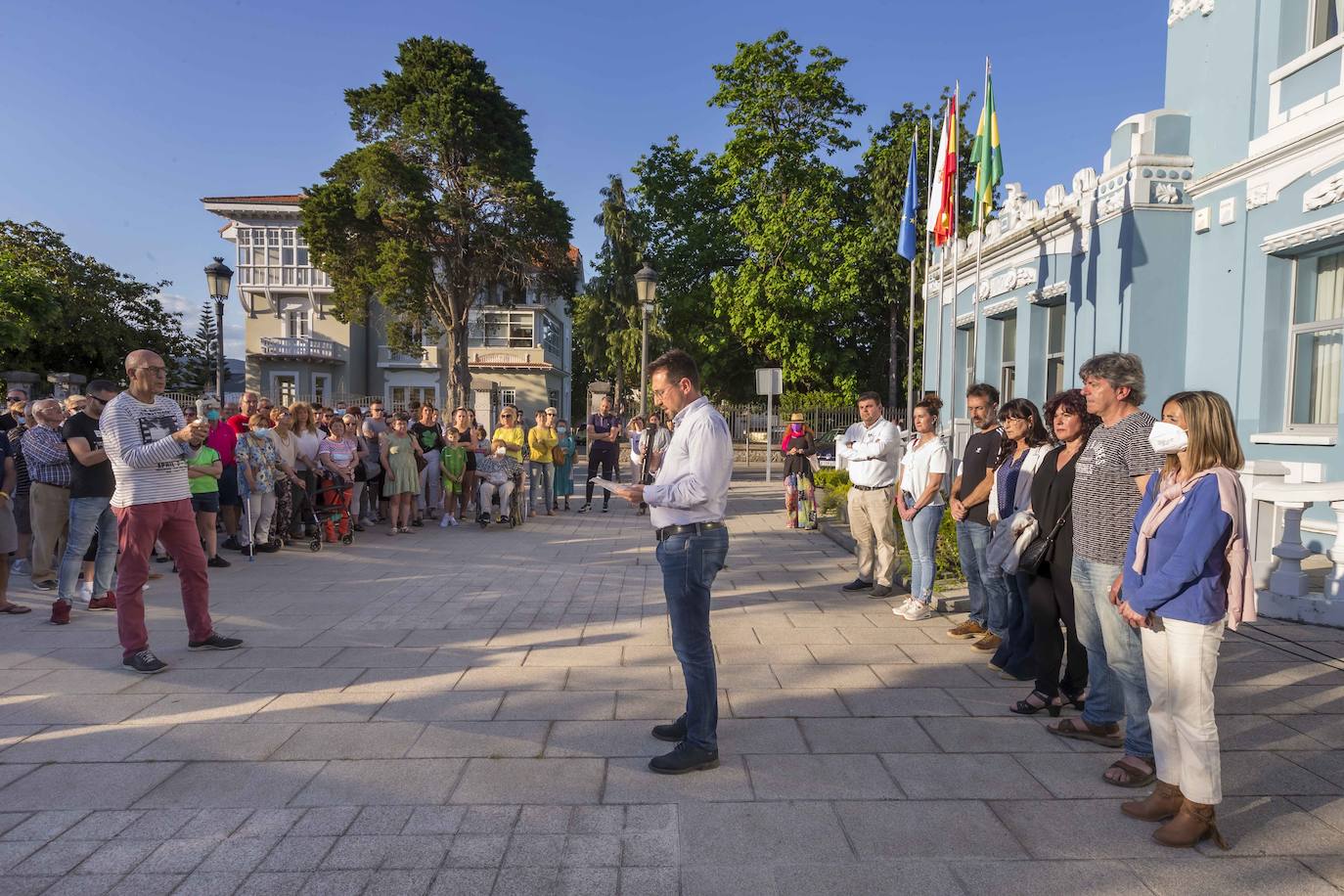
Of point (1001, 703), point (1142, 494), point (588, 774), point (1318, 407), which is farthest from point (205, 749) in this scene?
point (1318, 407)

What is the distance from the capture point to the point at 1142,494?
11.8 ft

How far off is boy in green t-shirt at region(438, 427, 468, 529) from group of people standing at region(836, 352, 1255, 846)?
8.50 meters

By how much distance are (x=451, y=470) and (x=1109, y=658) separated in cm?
1025

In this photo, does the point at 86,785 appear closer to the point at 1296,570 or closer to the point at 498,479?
the point at 1296,570

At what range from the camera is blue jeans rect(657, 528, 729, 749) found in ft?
12.4

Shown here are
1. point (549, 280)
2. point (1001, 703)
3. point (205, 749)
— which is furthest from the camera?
point (549, 280)

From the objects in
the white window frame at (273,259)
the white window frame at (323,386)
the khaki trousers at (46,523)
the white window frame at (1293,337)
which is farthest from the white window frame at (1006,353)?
the white window frame at (273,259)

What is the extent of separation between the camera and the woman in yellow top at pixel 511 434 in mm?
13062

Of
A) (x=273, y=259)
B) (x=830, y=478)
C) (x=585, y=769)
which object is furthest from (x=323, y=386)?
(x=585, y=769)

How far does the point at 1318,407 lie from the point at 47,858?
10698mm

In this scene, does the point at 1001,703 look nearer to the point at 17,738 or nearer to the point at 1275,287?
the point at 17,738

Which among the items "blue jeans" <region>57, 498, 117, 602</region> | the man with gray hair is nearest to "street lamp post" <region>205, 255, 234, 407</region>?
"blue jeans" <region>57, 498, 117, 602</region>

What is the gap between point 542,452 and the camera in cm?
1370

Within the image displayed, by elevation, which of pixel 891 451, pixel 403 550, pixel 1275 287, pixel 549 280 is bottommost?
pixel 403 550
